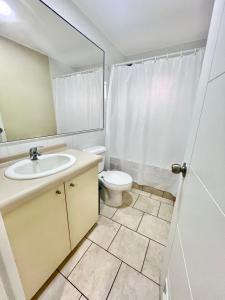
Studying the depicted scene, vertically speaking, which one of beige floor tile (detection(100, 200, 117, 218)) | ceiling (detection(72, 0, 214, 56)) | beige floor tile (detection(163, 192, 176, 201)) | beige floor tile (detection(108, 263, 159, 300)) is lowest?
beige floor tile (detection(108, 263, 159, 300))

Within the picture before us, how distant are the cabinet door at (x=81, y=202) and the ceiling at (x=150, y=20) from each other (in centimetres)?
159

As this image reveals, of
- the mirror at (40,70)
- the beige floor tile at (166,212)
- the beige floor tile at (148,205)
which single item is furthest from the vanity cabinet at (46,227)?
the beige floor tile at (166,212)

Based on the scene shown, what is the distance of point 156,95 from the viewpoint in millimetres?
1767

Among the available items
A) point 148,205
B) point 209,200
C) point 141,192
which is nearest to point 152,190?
point 141,192

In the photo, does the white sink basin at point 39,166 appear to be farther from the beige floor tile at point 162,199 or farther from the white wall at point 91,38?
the beige floor tile at point 162,199

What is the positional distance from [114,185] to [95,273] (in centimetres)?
80

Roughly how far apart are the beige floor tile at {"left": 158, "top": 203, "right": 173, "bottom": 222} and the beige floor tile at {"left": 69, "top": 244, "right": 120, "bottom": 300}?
2.58ft

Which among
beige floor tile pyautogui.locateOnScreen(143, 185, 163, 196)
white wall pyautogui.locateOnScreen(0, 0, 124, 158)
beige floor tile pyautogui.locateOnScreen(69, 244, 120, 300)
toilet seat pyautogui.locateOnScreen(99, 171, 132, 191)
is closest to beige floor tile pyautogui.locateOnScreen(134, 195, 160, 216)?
beige floor tile pyautogui.locateOnScreen(143, 185, 163, 196)

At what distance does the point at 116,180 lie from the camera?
1698 mm

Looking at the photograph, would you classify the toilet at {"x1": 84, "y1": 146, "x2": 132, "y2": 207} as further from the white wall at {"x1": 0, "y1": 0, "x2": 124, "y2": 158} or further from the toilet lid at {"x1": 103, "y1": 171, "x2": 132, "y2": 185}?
the white wall at {"x1": 0, "y1": 0, "x2": 124, "y2": 158}

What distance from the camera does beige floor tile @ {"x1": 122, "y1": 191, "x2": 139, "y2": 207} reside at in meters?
1.89

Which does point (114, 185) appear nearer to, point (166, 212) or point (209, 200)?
point (166, 212)

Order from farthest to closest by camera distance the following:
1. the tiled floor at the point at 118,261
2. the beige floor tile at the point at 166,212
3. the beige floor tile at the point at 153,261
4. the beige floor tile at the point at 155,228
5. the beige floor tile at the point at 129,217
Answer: the beige floor tile at the point at 166,212, the beige floor tile at the point at 129,217, the beige floor tile at the point at 155,228, the beige floor tile at the point at 153,261, the tiled floor at the point at 118,261

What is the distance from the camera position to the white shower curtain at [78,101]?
1.44m
